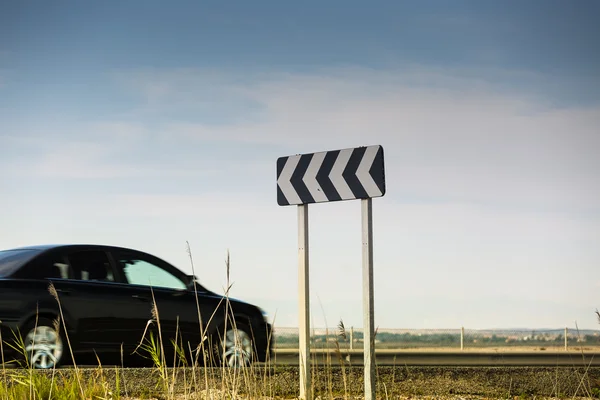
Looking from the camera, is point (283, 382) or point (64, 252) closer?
point (283, 382)

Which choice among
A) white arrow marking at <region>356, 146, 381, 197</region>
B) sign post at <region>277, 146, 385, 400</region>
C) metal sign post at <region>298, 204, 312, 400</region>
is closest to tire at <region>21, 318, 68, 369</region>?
metal sign post at <region>298, 204, 312, 400</region>

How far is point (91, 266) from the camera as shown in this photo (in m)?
10.0

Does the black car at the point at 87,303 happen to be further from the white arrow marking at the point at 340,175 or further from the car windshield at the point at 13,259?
the white arrow marking at the point at 340,175

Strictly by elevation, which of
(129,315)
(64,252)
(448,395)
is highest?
(64,252)

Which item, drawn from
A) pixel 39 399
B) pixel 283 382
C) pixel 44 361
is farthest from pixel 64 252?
pixel 39 399

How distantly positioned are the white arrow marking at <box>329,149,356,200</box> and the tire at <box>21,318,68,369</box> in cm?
371

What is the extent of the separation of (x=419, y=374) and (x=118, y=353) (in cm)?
360

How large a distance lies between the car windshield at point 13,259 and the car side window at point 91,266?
0.46 metres

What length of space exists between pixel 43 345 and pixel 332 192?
13.0 ft

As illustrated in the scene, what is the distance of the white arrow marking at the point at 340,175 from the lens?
752 centimetres

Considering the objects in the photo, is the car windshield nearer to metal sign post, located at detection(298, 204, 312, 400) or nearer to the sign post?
the sign post

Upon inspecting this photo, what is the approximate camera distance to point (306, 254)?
7977mm

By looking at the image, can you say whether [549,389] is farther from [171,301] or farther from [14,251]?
[14,251]

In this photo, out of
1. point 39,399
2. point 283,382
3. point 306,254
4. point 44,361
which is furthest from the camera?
point 44,361
